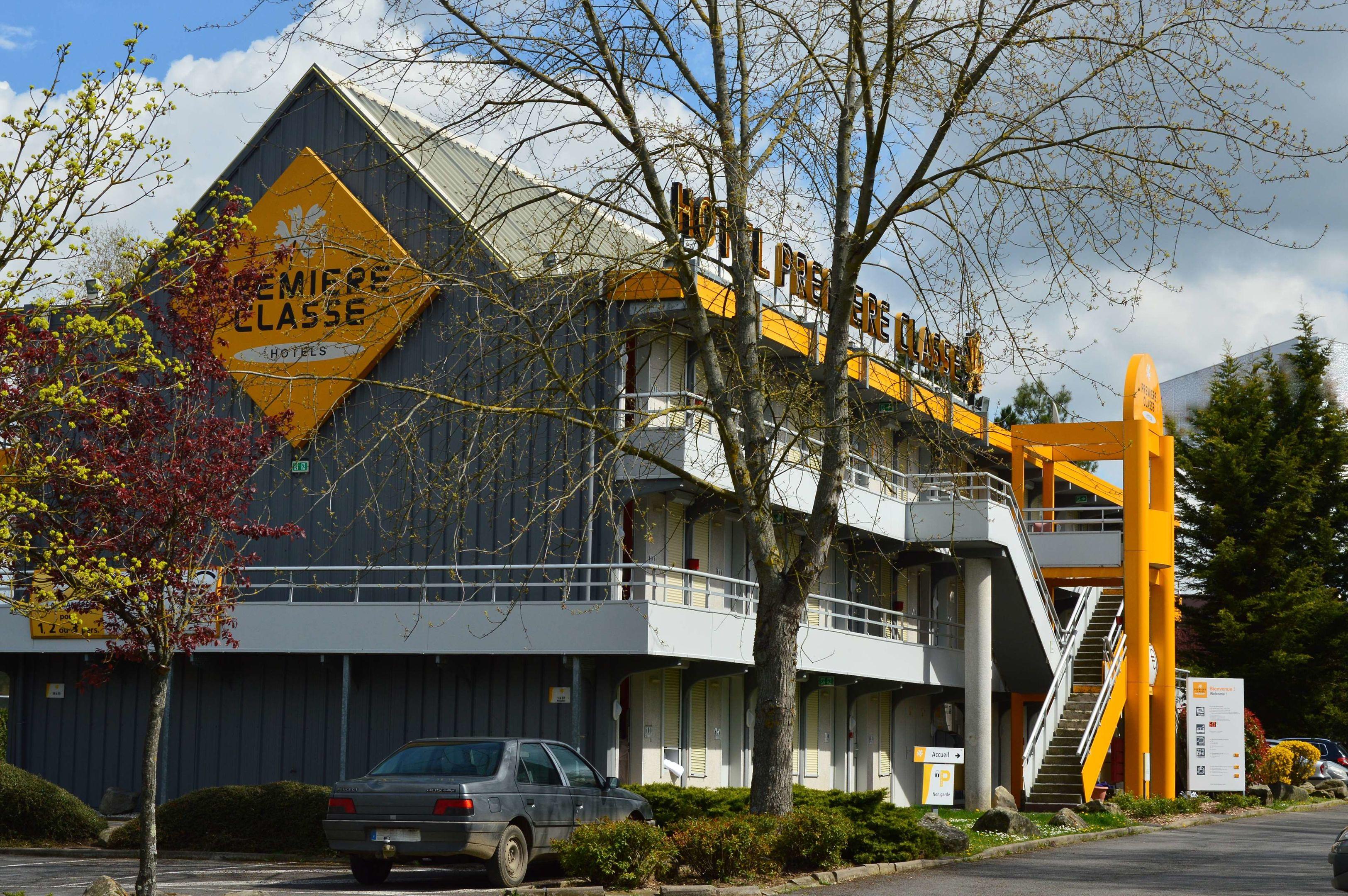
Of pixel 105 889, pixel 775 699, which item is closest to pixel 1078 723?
pixel 775 699

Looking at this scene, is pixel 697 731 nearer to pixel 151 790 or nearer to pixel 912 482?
pixel 912 482

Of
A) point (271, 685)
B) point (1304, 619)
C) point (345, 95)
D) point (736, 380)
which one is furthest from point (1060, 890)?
point (1304, 619)

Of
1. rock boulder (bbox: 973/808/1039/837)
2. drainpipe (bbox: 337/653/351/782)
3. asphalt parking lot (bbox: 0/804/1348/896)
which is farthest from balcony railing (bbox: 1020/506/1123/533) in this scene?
drainpipe (bbox: 337/653/351/782)

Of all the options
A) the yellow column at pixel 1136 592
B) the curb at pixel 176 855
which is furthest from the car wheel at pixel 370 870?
the yellow column at pixel 1136 592

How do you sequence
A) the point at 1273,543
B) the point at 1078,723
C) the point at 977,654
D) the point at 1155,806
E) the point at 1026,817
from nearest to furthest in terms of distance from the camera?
the point at 1026,817
the point at 1155,806
the point at 977,654
the point at 1078,723
the point at 1273,543

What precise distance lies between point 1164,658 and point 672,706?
13.4 m

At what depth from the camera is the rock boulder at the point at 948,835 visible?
19453mm

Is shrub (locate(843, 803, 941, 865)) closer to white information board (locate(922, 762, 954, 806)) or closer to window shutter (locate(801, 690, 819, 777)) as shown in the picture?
white information board (locate(922, 762, 954, 806))

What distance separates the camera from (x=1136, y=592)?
33250 mm

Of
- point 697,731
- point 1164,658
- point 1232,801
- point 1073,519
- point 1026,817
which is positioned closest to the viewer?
point 1026,817

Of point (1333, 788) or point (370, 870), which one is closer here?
point (370, 870)

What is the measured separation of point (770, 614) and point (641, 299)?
368 inches

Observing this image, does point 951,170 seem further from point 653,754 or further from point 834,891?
point 653,754

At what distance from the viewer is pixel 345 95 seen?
28.9 metres
